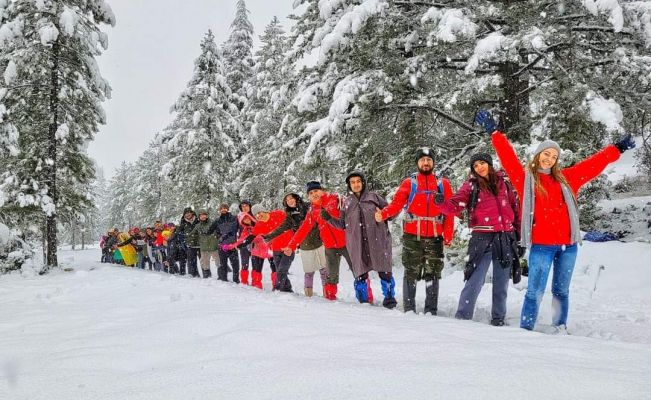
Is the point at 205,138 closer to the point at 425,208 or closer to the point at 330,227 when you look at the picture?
the point at 330,227

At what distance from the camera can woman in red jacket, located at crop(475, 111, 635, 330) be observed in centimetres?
473

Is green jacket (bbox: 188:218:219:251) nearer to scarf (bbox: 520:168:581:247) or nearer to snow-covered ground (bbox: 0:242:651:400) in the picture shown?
snow-covered ground (bbox: 0:242:651:400)

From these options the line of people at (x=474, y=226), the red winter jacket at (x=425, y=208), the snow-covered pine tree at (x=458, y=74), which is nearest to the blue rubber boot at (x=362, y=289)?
the line of people at (x=474, y=226)

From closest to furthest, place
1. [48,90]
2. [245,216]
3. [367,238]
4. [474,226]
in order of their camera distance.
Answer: [474,226] < [367,238] < [245,216] < [48,90]

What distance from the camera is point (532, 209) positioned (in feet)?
15.8

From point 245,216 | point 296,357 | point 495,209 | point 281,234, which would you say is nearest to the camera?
point 296,357

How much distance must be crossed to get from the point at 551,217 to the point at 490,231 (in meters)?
0.69

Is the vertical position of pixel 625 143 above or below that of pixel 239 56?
below

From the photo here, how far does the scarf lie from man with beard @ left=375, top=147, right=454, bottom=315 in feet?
3.70

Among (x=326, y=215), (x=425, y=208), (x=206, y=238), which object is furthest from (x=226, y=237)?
(x=425, y=208)

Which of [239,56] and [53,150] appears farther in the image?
[239,56]

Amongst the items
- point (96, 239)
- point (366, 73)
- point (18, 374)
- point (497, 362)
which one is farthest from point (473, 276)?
point (96, 239)

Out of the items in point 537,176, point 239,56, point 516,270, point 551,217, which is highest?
point 239,56

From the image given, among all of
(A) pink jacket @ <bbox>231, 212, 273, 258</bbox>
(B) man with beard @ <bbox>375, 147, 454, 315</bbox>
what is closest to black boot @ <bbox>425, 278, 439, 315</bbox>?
(B) man with beard @ <bbox>375, 147, 454, 315</bbox>
